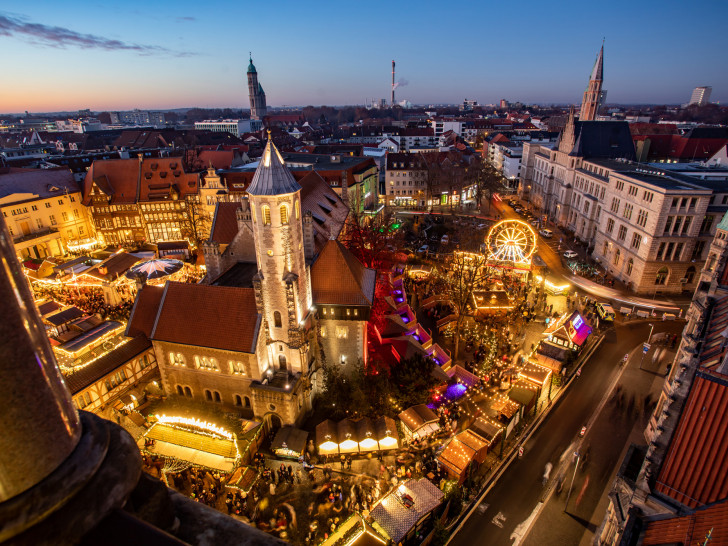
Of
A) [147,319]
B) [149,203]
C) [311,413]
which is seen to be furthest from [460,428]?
[149,203]

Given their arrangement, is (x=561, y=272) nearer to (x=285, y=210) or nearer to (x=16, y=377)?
(x=285, y=210)

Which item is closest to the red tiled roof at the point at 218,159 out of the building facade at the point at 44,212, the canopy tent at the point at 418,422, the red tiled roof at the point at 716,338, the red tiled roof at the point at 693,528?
the building facade at the point at 44,212

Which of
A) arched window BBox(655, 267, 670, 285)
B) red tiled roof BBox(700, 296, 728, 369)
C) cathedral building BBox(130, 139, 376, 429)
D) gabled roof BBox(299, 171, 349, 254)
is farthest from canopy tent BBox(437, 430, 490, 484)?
A: arched window BBox(655, 267, 670, 285)

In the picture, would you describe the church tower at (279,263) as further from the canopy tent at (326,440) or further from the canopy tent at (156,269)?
the canopy tent at (156,269)

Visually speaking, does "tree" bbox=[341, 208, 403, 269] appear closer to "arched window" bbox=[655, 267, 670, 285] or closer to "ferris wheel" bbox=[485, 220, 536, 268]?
"ferris wheel" bbox=[485, 220, 536, 268]

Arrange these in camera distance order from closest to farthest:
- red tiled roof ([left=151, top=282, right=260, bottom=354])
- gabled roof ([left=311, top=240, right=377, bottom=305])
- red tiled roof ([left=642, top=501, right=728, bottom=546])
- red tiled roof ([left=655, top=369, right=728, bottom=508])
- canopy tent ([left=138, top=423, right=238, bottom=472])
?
red tiled roof ([left=642, top=501, right=728, bottom=546]) → red tiled roof ([left=655, top=369, right=728, bottom=508]) → canopy tent ([left=138, top=423, right=238, bottom=472]) → red tiled roof ([left=151, top=282, right=260, bottom=354]) → gabled roof ([left=311, top=240, right=377, bottom=305])
